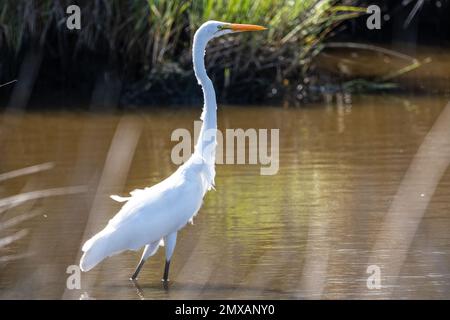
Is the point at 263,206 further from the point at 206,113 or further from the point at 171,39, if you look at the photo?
the point at 171,39

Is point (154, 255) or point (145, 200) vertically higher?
point (145, 200)

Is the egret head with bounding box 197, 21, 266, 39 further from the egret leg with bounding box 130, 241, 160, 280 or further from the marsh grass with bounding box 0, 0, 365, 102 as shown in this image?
the marsh grass with bounding box 0, 0, 365, 102

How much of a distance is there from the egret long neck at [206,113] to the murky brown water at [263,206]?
2.17 ft

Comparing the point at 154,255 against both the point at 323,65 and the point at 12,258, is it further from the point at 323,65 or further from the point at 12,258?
the point at 323,65

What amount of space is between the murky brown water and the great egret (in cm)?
23

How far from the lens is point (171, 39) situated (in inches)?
460

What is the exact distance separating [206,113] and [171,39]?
17.9 ft

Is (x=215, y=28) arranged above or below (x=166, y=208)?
above

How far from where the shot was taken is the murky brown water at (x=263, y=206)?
19.8 ft

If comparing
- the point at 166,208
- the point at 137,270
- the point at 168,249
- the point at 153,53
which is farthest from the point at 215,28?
the point at 153,53

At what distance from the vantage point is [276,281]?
19.7 ft

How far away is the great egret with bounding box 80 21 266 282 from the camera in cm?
598

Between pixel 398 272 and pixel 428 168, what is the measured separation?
2.59 m
